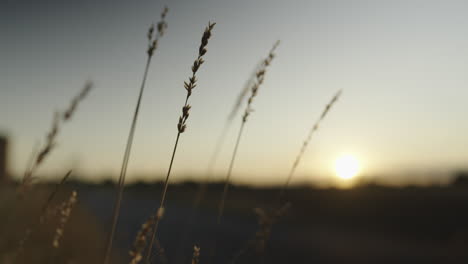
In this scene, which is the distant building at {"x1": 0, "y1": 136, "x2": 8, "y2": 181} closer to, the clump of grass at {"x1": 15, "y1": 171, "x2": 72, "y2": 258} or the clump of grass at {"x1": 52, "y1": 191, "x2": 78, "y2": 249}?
the clump of grass at {"x1": 15, "y1": 171, "x2": 72, "y2": 258}

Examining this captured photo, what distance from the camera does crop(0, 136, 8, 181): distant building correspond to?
119ft


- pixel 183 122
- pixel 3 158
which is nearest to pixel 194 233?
pixel 183 122

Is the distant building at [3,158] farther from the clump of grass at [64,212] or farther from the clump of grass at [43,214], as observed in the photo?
the clump of grass at [64,212]

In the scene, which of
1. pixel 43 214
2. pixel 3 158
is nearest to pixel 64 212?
pixel 43 214

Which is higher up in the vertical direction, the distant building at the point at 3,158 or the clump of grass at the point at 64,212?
the distant building at the point at 3,158

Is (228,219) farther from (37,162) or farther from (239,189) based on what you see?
(37,162)

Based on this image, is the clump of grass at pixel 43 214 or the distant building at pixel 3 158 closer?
the clump of grass at pixel 43 214

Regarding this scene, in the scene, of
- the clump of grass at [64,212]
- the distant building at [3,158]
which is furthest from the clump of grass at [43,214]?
the distant building at [3,158]

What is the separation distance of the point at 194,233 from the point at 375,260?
3.32 meters

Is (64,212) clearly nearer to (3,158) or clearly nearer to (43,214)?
(43,214)

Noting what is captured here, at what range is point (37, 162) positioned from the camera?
1.80 m

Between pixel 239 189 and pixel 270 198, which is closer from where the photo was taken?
pixel 270 198

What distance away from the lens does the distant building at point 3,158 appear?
36312 millimetres

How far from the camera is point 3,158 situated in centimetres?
3731
